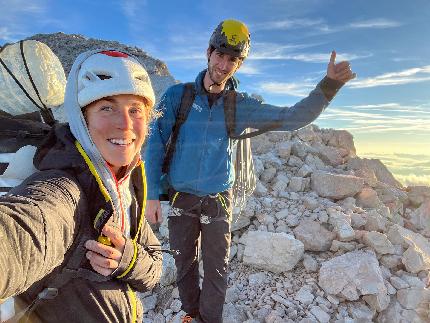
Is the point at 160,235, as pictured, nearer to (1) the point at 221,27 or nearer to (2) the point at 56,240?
(1) the point at 221,27

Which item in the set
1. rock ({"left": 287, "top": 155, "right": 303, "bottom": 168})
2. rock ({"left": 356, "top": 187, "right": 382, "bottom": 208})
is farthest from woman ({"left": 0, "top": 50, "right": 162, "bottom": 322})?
rock ({"left": 287, "top": 155, "right": 303, "bottom": 168})

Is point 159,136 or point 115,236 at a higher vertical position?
point 159,136

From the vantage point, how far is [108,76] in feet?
6.21

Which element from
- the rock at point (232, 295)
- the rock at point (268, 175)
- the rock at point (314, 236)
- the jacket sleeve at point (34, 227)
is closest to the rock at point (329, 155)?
the rock at point (268, 175)

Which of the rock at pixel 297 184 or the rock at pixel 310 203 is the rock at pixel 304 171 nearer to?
the rock at pixel 297 184

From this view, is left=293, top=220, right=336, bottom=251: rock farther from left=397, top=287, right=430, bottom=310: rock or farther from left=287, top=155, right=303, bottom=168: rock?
left=287, top=155, right=303, bottom=168: rock

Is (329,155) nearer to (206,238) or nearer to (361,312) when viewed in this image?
(361,312)

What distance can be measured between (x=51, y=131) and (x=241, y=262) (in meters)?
5.30

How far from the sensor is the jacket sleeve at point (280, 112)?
385 cm

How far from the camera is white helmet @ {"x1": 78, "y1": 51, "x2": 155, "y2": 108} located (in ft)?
5.91

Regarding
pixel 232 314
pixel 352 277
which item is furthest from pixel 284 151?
pixel 232 314

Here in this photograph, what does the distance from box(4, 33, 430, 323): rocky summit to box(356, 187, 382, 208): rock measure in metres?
0.02

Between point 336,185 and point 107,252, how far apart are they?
23.8 ft

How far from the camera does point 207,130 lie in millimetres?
3896
